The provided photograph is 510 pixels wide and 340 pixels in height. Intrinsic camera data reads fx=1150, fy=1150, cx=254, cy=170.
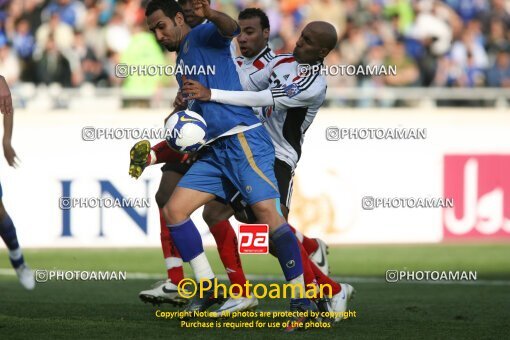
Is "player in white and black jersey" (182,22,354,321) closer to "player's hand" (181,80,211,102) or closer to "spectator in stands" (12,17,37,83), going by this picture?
"player's hand" (181,80,211,102)

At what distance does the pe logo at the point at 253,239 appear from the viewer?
8.98 metres

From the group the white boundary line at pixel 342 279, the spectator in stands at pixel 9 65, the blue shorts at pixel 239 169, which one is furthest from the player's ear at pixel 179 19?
the spectator in stands at pixel 9 65

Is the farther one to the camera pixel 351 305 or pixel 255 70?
pixel 351 305

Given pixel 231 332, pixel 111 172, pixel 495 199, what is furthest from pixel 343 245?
pixel 231 332

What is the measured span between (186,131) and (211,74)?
53cm

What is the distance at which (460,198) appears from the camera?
16797mm

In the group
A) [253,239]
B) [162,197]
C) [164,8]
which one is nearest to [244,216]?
[253,239]

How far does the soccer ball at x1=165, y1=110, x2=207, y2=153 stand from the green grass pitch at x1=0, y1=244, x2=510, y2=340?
4.54ft

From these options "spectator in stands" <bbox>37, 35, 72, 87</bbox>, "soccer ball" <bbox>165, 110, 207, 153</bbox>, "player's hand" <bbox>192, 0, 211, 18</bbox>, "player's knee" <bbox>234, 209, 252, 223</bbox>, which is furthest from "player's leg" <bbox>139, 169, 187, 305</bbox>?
"spectator in stands" <bbox>37, 35, 72, 87</bbox>

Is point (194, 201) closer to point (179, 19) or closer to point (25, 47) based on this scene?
point (179, 19)

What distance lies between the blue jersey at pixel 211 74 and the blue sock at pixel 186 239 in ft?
2.34

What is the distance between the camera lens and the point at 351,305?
10.4 meters

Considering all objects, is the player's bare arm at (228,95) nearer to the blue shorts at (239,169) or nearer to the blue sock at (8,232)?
the blue shorts at (239,169)

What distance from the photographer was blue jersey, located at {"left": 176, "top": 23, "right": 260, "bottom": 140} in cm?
877
